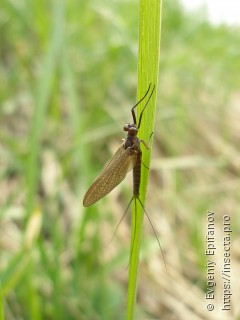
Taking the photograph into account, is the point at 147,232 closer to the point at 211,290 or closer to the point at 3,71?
the point at 211,290

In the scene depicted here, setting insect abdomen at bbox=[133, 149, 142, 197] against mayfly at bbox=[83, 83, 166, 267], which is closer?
insect abdomen at bbox=[133, 149, 142, 197]

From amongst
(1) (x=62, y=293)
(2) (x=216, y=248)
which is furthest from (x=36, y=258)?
(2) (x=216, y=248)

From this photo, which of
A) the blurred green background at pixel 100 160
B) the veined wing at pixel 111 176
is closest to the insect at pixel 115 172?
the veined wing at pixel 111 176

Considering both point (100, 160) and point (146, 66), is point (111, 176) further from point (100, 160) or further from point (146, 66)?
point (100, 160)

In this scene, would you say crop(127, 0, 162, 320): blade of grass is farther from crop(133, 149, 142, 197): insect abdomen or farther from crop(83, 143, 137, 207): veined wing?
crop(83, 143, 137, 207): veined wing

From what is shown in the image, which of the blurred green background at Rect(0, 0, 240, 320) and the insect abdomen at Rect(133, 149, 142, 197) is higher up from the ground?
the blurred green background at Rect(0, 0, 240, 320)

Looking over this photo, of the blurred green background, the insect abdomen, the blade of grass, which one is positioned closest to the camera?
the blade of grass

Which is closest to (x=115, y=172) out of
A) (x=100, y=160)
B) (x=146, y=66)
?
(x=146, y=66)

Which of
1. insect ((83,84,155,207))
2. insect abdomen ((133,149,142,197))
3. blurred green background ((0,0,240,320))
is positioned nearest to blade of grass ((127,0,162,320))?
insect abdomen ((133,149,142,197))
